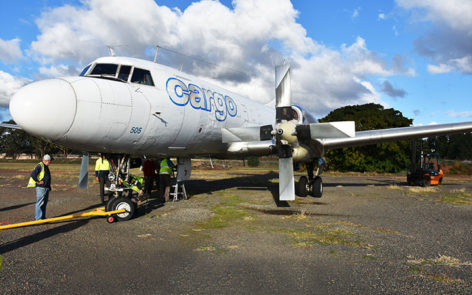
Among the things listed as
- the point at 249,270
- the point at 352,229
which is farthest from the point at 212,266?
the point at 352,229

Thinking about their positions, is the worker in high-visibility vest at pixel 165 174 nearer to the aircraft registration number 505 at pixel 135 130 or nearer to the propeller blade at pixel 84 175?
the propeller blade at pixel 84 175

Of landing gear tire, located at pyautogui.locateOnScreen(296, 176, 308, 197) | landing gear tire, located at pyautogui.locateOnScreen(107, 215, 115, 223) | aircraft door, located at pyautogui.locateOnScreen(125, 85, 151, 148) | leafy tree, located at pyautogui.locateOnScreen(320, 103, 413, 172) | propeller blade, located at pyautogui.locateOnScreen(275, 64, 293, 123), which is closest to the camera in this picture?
aircraft door, located at pyautogui.locateOnScreen(125, 85, 151, 148)

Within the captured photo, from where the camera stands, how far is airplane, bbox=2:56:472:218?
5621 mm

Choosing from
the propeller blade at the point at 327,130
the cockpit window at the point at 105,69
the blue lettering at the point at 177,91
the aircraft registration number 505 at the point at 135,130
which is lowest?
the aircraft registration number 505 at the point at 135,130

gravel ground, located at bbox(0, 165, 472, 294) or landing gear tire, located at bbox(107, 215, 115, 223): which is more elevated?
landing gear tire, located at bbox(107, 215, 115, 223)

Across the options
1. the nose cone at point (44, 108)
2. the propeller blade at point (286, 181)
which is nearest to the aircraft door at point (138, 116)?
the nose cone at point (44, 108)

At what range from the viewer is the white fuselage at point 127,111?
547 cm

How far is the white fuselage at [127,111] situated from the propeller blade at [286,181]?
2.57 metres

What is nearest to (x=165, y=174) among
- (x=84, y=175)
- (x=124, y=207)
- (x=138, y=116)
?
(x=84, y=175)

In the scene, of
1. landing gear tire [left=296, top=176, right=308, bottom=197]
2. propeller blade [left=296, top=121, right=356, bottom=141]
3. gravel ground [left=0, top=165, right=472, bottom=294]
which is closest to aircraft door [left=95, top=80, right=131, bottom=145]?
gravel ground [left=0, top=165, right=472, bottom=294]

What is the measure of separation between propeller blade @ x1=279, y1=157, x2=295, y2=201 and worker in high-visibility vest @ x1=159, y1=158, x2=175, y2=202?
4155mm

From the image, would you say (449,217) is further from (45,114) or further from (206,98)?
(45,114)

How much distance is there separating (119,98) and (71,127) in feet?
4.13

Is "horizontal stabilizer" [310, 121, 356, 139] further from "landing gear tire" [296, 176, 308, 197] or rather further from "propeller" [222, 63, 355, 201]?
"landing gear tire" [296, 176, 308, 197]
